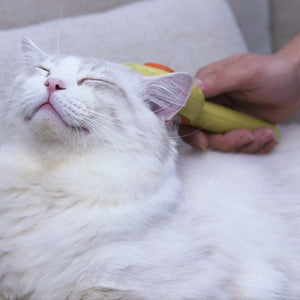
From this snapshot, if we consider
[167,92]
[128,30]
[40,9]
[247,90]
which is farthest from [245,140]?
[40,9]

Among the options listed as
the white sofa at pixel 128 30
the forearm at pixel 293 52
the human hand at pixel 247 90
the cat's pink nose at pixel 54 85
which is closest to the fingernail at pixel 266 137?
the human hand at pixel 247 90

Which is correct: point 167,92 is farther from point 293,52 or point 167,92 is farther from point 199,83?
point 293,52

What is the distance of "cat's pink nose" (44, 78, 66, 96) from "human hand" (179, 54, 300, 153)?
421 millimetres

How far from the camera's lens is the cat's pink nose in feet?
2.42

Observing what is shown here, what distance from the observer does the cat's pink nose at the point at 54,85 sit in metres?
0.74

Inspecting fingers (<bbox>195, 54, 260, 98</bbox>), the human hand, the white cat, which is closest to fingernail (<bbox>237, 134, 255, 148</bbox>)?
the human hand

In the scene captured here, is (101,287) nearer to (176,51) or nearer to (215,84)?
(215,84)

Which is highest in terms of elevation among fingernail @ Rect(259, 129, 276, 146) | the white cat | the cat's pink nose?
the cat's pink nose

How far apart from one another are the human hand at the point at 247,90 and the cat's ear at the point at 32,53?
16.3 inches

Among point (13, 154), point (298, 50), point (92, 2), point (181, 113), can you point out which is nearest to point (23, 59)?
point (13, 154)

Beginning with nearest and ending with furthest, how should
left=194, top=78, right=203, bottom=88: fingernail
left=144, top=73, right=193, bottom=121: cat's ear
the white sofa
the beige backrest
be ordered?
left=144, top=73, right=193, bottom=121: cat's ear, left=194, top=78, right=203, bottom=88: fingernail, the white sofa, the beige backrest

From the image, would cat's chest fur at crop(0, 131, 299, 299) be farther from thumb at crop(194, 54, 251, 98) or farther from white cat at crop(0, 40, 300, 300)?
thumb at crop(194, 54, 251, 98)

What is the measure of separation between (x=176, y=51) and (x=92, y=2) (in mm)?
451

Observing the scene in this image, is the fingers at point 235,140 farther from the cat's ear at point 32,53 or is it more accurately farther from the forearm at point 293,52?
the cat's ear at point 32,53
